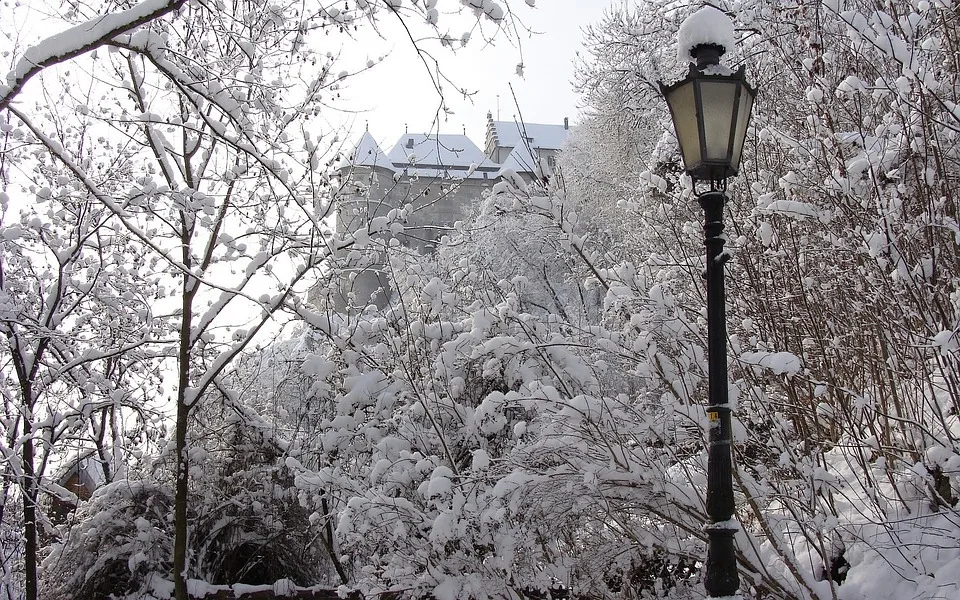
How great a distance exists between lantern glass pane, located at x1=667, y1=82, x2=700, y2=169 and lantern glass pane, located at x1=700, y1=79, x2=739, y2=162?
0.16 ft

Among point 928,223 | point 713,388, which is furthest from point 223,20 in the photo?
point 928,223

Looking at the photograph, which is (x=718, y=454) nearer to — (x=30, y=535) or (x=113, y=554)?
(x=113, y=554)

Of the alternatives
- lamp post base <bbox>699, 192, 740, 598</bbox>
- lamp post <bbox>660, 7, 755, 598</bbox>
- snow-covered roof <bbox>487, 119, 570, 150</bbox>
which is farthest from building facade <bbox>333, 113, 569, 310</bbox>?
snow-covered roof <bbox>487, 119, 570, 150</bbox>

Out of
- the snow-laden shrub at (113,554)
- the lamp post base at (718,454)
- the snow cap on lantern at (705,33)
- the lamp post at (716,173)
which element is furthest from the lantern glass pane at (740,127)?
the snow-laden shrub at (113,554)

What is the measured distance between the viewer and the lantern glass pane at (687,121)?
3.69 meters

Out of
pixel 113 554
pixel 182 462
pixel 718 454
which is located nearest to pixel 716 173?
pixel 718 454

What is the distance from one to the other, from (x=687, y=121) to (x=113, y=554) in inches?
322

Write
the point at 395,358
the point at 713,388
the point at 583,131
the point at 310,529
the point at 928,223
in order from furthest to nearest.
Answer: the point at 583,131, the point at 310,529, the point at 395,358, the point at 928,223, the point at 713,388

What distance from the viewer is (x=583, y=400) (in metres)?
4.75

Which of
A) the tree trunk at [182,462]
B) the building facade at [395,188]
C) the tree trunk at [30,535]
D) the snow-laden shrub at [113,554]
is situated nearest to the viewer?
the building facade at [395,188]

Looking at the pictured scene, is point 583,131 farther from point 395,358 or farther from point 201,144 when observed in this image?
point 395,358

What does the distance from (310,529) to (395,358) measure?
11.3 ft

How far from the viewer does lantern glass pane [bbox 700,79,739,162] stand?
3.65 metres

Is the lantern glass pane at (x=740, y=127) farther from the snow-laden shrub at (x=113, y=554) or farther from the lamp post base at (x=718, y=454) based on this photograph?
the snow-laden shrub at (x=113, y=554)
